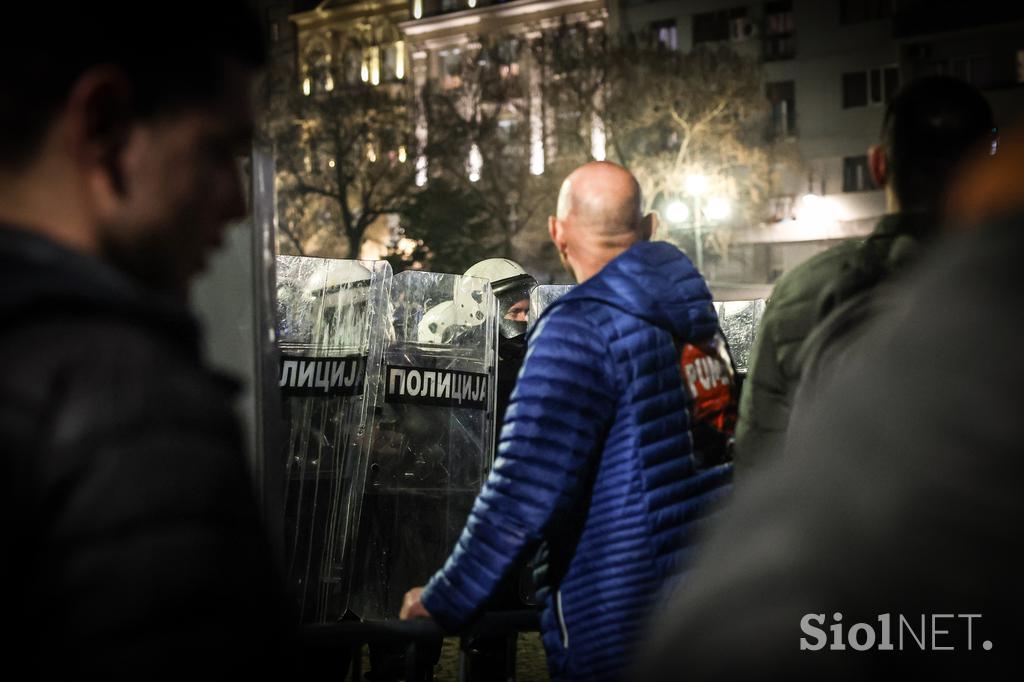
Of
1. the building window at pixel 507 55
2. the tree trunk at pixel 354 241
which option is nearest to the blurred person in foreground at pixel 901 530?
the tree trunk at pixel 354 241

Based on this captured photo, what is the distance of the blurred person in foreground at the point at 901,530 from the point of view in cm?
56

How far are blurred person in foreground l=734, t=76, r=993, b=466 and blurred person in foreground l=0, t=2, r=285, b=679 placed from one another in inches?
86.6

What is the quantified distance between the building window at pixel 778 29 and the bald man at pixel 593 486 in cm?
4980

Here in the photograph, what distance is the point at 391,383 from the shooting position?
259 inches

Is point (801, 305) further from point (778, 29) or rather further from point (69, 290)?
point (778, 29)

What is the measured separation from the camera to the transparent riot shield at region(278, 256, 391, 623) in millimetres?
6176

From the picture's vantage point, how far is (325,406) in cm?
634

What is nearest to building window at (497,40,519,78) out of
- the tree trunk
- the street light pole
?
the tree trunk

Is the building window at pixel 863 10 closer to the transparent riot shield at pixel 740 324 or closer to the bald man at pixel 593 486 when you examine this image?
the transparent riot shield at pixel 740 324

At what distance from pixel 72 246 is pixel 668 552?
194cm

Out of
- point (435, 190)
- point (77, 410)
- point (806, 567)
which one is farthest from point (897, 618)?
point (435, 190)

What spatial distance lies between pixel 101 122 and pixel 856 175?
155ft

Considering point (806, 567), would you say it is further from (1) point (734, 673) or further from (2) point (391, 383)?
(2) point (391, 383)

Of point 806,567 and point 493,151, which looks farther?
point 493,151
